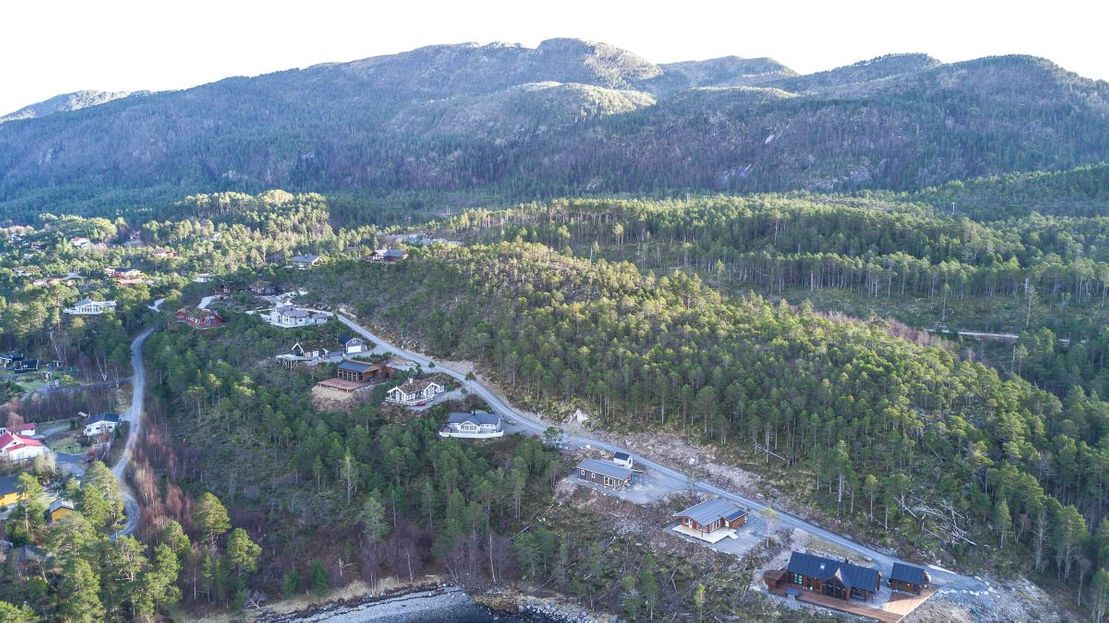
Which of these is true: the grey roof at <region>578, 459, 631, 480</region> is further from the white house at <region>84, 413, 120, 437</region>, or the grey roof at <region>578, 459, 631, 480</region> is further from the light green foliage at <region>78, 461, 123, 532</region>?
the white house at <region>84, 413, 120, 437</region>

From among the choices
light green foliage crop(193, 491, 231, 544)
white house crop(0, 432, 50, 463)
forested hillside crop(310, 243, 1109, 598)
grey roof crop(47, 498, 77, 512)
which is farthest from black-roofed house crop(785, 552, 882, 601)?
white house crop(0, 432, 50, 463)

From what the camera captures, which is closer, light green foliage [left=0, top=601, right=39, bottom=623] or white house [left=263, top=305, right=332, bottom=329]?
light green foliage [left=0, top=601, right=39, bottom=623]

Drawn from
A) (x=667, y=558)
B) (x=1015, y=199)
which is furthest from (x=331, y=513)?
(x=1015, y=199)

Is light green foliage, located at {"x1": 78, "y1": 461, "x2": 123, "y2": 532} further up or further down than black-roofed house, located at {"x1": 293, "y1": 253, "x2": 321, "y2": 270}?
further down

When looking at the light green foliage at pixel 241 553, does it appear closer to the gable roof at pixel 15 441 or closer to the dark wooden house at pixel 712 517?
the gable roof at pixel 15 441

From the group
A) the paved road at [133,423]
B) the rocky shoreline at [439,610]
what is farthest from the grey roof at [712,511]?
the paved road at [133,423]

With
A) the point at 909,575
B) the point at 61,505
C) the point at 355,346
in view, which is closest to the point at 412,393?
the point at 355,346

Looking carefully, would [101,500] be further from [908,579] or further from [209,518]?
[908,579]
